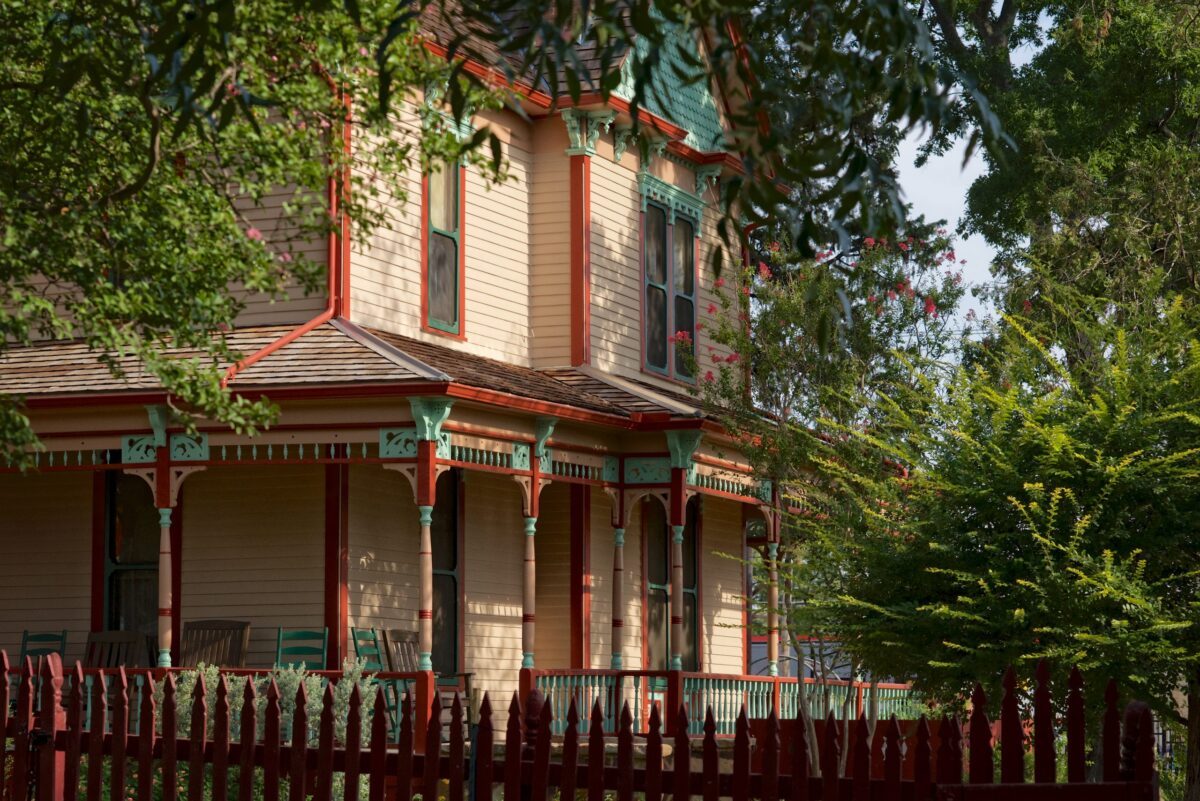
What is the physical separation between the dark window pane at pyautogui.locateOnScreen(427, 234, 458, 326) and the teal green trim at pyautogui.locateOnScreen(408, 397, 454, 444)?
3.28m

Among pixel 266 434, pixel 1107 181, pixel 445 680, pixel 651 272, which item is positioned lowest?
pixel 445 680

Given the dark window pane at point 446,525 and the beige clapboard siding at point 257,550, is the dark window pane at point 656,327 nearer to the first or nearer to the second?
the dark window pane at point 446,525

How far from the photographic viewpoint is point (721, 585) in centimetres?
2438

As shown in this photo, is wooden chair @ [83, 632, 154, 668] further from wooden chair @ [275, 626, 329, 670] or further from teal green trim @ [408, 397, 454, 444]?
teal green trim @ [408, 397, 454, 444]

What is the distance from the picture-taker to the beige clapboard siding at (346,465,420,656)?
58.9 ft

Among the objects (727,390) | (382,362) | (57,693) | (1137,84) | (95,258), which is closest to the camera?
(57,693)

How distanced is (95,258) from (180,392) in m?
1.41

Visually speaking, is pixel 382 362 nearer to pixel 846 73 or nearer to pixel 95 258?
pixel 95 258

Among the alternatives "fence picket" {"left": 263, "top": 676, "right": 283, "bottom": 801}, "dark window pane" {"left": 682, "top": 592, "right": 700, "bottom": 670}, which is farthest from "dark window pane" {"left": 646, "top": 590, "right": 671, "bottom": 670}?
"fence picket" {"left": 263, "top": 676, "right": 283, "bottom": 801}

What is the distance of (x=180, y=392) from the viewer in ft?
45.4

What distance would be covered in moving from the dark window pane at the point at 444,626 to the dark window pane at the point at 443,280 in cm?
294

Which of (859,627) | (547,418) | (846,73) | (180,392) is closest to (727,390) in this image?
(547,418)

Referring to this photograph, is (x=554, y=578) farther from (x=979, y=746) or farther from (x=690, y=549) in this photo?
(x=979, y=746)

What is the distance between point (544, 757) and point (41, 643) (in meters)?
13.0
